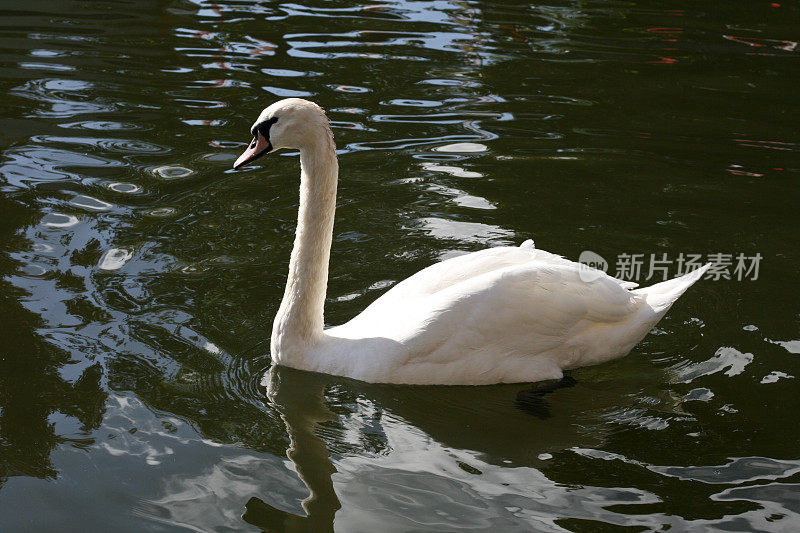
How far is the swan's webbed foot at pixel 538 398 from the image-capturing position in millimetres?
5430

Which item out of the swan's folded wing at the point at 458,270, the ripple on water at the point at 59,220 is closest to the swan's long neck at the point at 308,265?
the swan's folded wing at the point at 458,270

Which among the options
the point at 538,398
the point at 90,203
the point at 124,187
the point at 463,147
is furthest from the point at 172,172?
the point at 538,398

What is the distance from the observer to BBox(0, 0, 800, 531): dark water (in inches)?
187

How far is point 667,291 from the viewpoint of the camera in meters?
5.89

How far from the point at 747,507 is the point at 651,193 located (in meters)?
3.93

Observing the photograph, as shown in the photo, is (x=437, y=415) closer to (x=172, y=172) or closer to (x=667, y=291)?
(x=667, y=291)

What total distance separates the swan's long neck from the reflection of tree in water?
101 centimetres

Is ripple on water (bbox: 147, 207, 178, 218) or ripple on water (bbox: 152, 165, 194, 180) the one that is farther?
ripple on water (bbox: 152, 165, 194, 180)

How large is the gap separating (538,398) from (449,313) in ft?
2.18

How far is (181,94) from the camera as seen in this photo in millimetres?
10398

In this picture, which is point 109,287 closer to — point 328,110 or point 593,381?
point 593,381

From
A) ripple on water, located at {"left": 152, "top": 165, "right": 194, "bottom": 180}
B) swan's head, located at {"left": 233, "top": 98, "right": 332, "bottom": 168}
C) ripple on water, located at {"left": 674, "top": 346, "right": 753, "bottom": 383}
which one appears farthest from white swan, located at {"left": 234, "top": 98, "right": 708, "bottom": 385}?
ripple on water, located at {"left": 152, "top": 165, "right": 194, "bottom": 180}

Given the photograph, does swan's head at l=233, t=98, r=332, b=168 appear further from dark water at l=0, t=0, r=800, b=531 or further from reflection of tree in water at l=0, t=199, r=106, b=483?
reflection of tree in water at l=0, t=199, r=106, b=483

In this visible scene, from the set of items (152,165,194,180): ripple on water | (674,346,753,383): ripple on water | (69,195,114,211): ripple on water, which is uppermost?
(152,165,194,180): ripple on water
